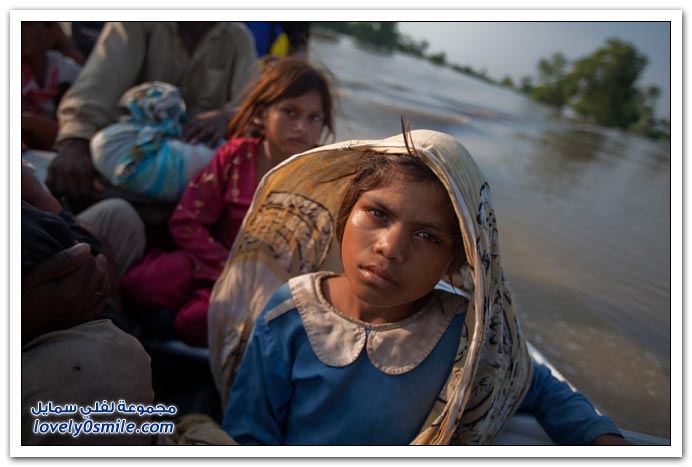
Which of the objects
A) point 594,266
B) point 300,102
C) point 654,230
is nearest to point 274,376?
point 300,102

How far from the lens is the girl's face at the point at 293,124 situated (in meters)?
2.08

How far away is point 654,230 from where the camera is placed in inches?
193

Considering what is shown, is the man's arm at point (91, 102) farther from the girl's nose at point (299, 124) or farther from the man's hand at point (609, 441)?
the man's hand at point (609, 441)

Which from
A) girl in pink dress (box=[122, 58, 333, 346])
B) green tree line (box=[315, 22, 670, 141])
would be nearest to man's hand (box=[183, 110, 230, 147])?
girl in pink dress (box=[122, 58, 333, 346])

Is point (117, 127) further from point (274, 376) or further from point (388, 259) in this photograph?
point (388, 259)

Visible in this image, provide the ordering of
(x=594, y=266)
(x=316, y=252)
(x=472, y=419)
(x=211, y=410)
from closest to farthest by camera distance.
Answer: (x=472, y=419), (x=316, y=252), (x=211, y=410), (x=594, y=266)

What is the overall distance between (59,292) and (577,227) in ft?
14.8

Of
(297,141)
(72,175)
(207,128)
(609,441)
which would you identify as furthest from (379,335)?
(72,175)

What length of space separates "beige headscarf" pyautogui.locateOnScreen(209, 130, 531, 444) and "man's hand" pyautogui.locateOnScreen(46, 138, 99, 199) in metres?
1.01

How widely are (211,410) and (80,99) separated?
1.65 metres

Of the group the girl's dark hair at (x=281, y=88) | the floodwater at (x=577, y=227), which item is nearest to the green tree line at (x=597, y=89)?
the floodwater at (x=577, y=227)

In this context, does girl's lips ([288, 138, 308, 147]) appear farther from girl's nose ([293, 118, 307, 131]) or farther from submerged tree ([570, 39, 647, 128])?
submerged tree ([570, 39, 647, 128])

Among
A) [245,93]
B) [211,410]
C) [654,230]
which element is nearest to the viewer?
[211,410]
